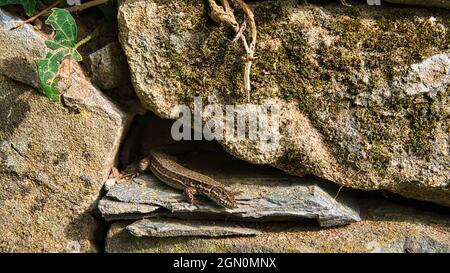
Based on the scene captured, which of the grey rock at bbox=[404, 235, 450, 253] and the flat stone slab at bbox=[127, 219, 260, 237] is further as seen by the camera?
the flat stone slab at bbox=[127, 219, 260, 237]

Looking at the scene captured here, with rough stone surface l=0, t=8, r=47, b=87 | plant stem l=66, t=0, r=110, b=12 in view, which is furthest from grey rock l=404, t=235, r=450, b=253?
rough stone surface l=0, t=8, r=47, b=87

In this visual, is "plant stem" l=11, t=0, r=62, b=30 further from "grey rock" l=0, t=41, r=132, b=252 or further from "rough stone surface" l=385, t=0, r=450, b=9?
"rough stone surface" l=385, t=0, r=450, b=9

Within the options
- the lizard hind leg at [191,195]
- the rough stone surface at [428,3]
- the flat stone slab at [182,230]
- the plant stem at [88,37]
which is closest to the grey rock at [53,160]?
the plant stem at [88,37]

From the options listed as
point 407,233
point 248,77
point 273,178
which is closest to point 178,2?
point 248,77

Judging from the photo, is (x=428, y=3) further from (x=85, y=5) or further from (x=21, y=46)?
(x=21, y=46)

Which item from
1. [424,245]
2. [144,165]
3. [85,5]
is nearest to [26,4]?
[85,5]

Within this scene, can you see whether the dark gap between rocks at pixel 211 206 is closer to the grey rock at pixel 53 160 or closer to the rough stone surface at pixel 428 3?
the grey rock at pixel 53 160
